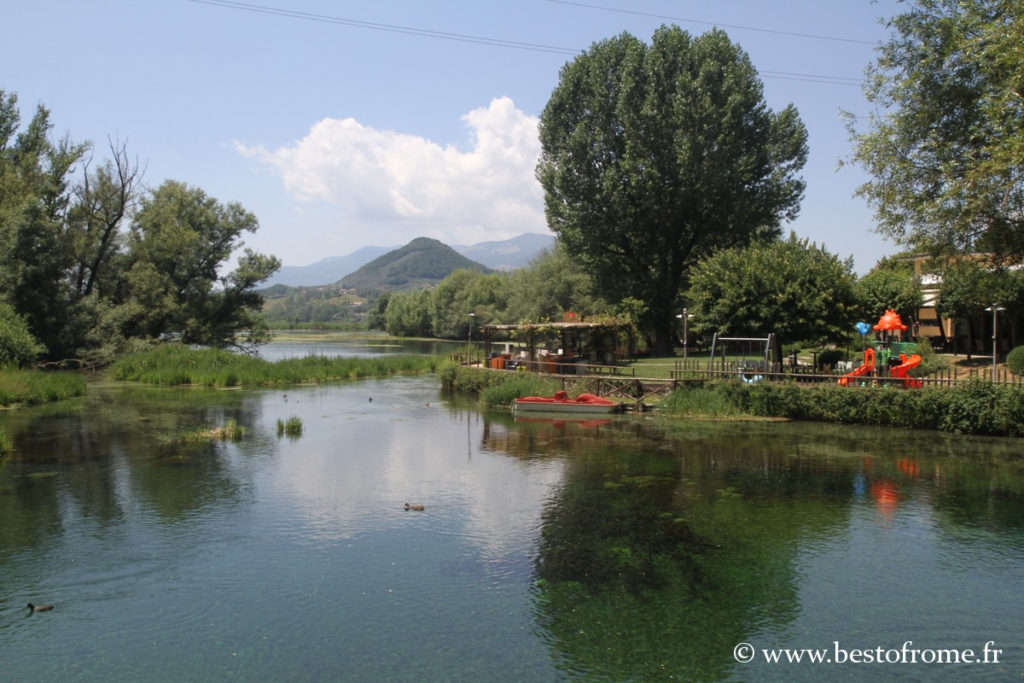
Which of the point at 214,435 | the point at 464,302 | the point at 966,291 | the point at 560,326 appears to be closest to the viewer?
the point at 214,435

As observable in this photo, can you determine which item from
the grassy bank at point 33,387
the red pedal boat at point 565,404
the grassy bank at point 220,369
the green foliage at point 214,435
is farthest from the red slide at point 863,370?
the grassy bank at point 33,387

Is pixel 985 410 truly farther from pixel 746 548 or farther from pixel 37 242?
pixel 37 242

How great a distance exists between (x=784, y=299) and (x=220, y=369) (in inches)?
1178

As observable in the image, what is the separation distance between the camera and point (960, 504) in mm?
15320

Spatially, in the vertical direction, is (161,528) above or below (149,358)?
below

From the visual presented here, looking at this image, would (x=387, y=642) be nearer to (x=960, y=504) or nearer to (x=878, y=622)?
(x=878, y=622)

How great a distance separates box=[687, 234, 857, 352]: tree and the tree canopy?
113ft

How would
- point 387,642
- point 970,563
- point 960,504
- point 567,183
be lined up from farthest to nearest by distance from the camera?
point 567,183 → point 960,504 → point 970,563 → point 387,642

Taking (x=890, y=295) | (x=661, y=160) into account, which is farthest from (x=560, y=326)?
(x=890, y=295)

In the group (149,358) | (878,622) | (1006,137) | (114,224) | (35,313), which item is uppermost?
(114,224)

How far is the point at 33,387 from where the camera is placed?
3105 cm

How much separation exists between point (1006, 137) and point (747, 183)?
939 inches

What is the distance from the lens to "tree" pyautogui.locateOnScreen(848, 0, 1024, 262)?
20484 mm

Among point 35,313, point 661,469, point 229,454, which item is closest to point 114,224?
point 35,313
